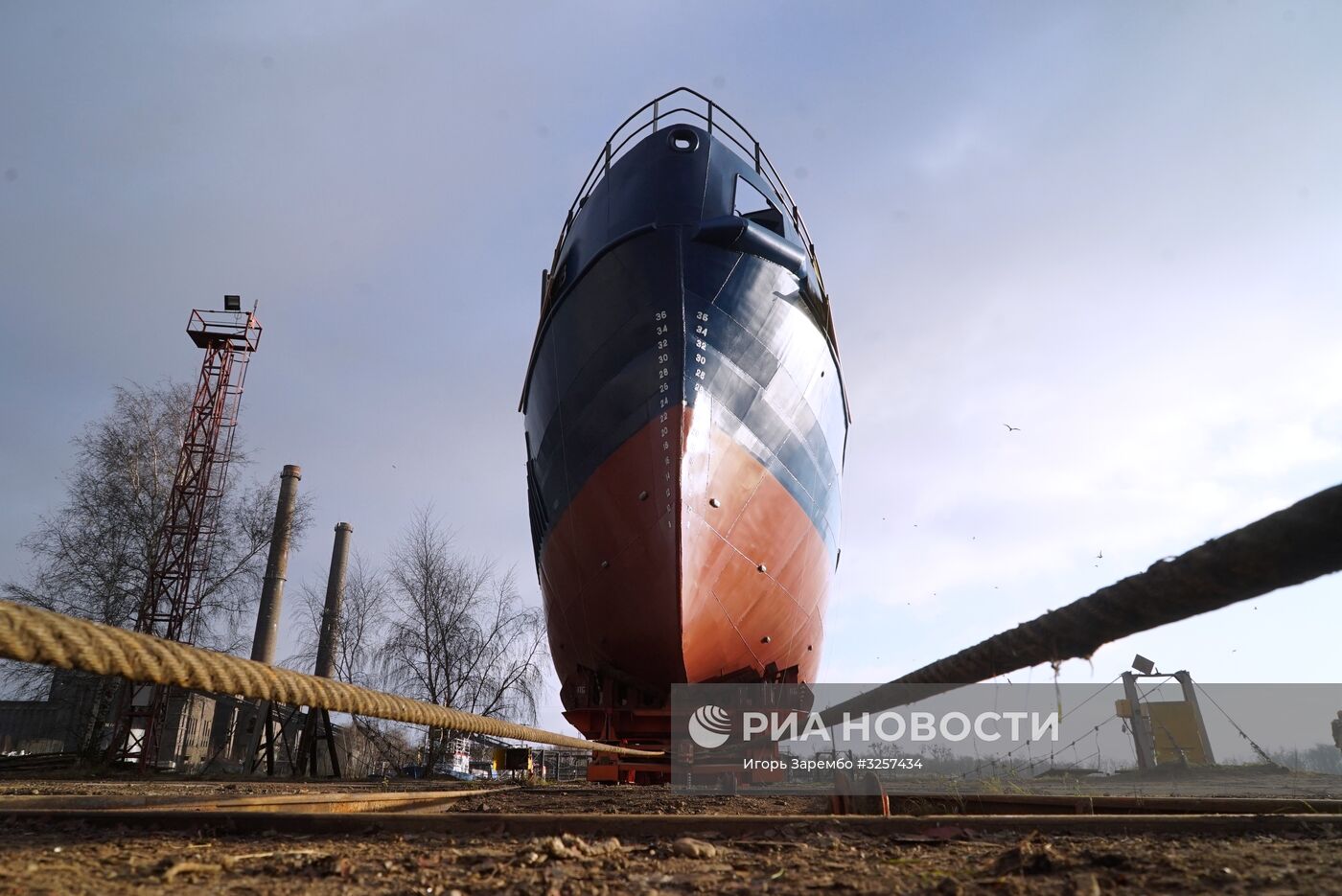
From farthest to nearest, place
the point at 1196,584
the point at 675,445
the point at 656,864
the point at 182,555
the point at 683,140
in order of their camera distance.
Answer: the point at 182,555
the point at 683,140
the point at 675,445
the point at 656,864
the point at 1196,584

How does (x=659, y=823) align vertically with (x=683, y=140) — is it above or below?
below

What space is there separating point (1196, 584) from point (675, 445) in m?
5.23

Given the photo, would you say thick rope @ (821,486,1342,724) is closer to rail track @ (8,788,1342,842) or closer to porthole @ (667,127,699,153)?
rail track @ (8,788,1342,842)

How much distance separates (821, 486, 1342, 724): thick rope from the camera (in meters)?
1.33

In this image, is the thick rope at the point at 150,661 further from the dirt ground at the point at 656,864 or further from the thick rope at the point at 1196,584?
the thick rope at the point at 1196,584

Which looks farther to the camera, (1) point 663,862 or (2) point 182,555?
(2) point 182,555

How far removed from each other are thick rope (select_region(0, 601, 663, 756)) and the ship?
4.61m

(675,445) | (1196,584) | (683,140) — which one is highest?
(683,140)

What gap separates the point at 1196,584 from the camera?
1.53m

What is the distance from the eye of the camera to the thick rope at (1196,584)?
1.33 meters

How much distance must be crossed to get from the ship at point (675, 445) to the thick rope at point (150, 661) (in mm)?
4614

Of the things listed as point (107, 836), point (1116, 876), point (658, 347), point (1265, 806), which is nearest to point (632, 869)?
point (1116, 876)

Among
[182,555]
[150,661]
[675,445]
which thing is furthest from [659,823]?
[182,555]

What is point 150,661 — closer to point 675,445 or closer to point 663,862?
point 663,862
